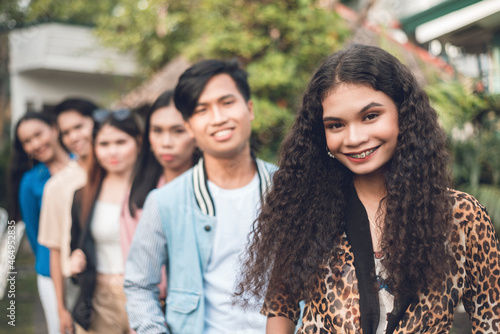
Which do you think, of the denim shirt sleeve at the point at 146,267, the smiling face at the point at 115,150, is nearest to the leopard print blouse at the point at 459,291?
the denim shirt sleeve at the point at 146,267

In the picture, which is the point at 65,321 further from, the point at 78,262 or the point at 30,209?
the point at 30,209

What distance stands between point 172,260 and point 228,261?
299mm

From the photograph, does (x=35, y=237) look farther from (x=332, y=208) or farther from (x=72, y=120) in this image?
(x=332, y=208)

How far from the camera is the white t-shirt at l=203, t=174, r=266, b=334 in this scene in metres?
2.95

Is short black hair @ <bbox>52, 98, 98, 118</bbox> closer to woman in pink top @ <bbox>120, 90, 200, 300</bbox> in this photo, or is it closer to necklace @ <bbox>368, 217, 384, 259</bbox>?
woman in pink top @ <bbox>120, 90, 200, 300</bbox>

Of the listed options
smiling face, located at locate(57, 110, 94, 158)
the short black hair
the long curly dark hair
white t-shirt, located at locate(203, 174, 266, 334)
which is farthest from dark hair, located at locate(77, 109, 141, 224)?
the long curly dark hair

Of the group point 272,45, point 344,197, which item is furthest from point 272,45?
point 344,197

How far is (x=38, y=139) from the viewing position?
580 cm

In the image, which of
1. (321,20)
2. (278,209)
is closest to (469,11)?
(321,20)

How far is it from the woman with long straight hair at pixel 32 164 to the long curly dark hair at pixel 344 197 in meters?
3.70

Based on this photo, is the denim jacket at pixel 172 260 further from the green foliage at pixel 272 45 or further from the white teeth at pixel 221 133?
the green foliage at pixel 272 45

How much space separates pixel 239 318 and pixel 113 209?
5.67 feet

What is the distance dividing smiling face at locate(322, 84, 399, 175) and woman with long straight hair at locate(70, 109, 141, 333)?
228cm

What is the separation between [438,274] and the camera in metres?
1.97
